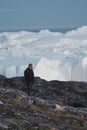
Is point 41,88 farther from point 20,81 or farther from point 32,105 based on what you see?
point 32,105

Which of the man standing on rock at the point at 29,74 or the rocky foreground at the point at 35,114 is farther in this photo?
the man standing on rock at the point at 29,74

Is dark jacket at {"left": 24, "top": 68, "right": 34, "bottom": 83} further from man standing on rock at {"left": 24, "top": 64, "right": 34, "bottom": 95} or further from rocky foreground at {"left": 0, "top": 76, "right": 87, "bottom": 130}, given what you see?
rocky foreground at {"left": 0, "top": 76, "right": 87, "bottom": 130}

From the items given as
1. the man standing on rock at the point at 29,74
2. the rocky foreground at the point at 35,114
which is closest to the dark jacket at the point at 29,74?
the man standing on rock at the point at 29,74

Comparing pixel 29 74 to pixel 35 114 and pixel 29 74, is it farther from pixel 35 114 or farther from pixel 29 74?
pixel 35 114

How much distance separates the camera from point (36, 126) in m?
19.8

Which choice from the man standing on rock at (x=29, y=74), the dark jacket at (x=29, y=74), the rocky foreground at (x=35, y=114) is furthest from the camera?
the dark jacket at (x=29, y=74)

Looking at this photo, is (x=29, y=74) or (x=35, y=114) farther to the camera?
(x=29, y=74)

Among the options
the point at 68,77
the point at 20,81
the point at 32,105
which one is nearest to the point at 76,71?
the point at 68,77

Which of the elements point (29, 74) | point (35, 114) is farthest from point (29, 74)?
point (35, 114)

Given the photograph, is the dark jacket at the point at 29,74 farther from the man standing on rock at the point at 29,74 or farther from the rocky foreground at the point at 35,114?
the rocky foreground at the point at 35,114

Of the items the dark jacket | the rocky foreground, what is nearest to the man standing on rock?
the dark jacket

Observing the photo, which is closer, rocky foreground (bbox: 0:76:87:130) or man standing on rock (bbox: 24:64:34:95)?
rocky foreground (bbox: 0:76:87:130)

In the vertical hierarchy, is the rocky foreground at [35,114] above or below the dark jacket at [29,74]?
below

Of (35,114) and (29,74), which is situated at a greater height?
(29,74)
